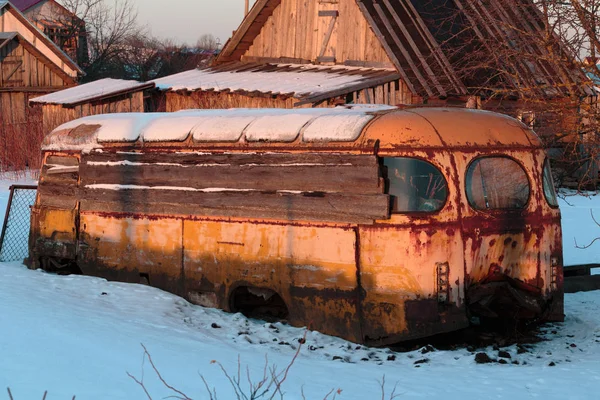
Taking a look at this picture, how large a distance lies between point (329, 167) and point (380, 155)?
1.74 ft

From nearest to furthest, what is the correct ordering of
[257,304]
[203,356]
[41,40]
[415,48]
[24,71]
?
[203,356] → [257,304] → [415,48] → [24,71] → [41,40]

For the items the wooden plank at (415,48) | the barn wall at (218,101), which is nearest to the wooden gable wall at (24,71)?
the barn wall at (218,101)

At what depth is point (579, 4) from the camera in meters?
9.95

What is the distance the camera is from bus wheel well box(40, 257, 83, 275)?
11.7 meters

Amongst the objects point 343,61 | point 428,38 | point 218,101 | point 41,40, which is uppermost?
point 41,40

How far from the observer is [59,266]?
1165 centimetres

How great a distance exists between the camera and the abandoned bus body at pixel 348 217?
8289mm

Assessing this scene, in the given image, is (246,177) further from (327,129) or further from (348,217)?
(348,217)

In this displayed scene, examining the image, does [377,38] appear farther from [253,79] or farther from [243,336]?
[243,336]

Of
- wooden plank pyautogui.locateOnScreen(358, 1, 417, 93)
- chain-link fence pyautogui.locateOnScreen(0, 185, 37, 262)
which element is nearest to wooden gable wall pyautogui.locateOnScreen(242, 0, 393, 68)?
wooden plank pyautogui.locateOnScreen(358, 1, 417, 93)

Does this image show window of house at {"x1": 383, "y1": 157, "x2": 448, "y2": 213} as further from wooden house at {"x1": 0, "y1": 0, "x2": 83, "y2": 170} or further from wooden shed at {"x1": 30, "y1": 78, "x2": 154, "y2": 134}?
wooden house at {"x1": 0, "y1": 0, "x2": 83, "y2": 170}

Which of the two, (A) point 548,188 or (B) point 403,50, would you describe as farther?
(B) point 403,50

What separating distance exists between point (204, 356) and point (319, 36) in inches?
670

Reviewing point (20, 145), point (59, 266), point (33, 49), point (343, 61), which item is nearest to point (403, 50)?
point (343, 61)
